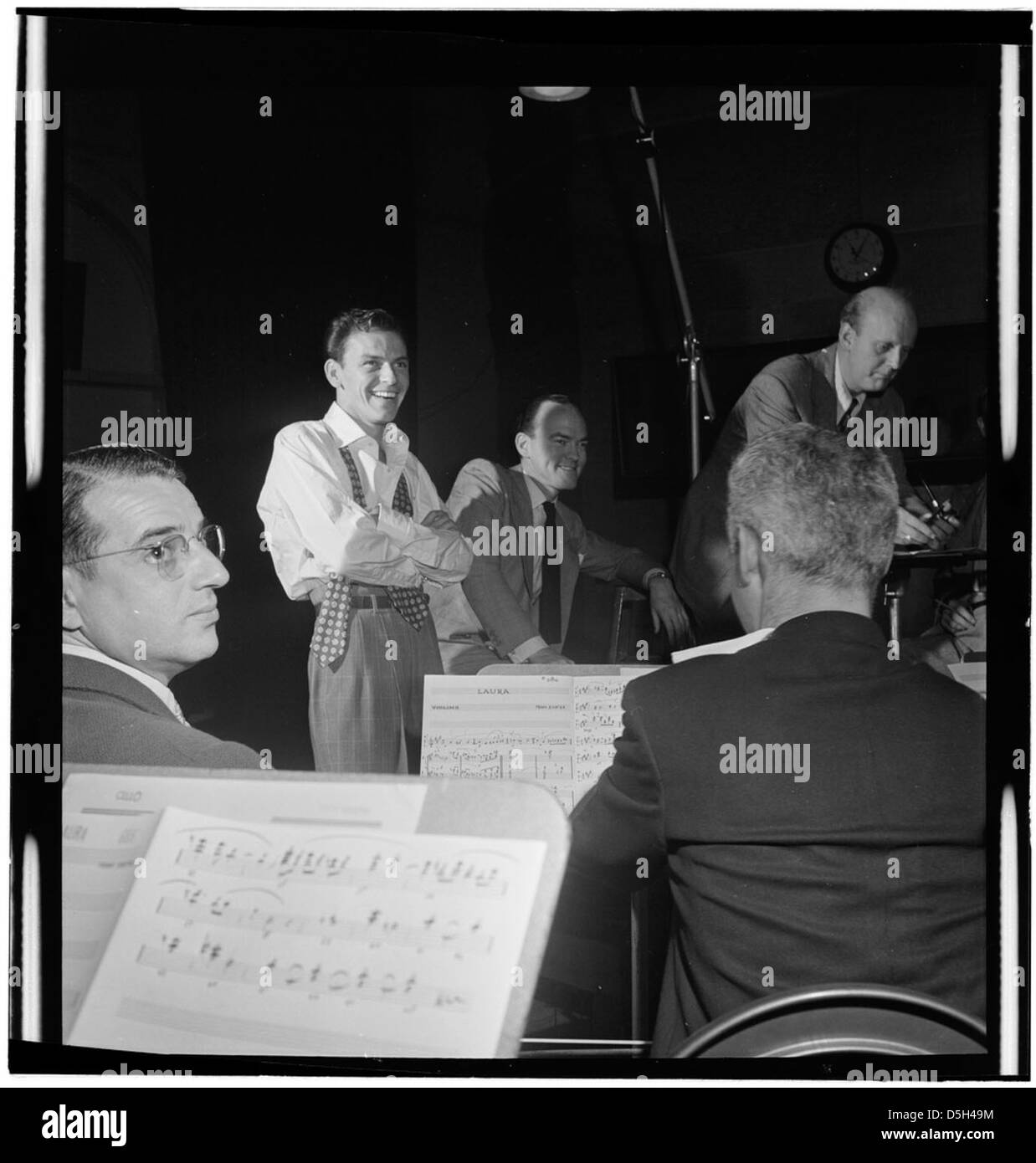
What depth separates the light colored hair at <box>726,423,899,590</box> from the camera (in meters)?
1.99

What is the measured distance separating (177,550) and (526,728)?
2.22 ft

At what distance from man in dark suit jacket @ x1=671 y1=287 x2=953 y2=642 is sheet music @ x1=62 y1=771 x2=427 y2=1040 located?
23.0 inches

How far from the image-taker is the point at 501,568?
219cm

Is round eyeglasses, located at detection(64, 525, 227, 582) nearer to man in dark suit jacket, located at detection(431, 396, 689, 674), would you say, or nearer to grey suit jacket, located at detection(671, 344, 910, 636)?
man in dark suit jacket, located at detection(431, 396, 689, 674)

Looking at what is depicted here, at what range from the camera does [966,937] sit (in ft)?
6.75

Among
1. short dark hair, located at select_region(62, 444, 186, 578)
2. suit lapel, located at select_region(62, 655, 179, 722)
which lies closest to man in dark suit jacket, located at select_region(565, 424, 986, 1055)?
suit lapel, located at select_region(62, 655, 179, 722)


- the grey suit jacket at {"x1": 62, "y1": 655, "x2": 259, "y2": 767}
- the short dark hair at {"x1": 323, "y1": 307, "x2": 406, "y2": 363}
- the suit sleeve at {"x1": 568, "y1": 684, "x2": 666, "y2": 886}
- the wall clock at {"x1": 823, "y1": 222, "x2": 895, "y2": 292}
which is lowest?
the suit sleeve at {"x1": 568, "y1": 684, "x2": 666, "y2": 886}

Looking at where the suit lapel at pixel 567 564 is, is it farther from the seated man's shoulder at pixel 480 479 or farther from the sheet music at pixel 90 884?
the sheet music at pixel 90 884

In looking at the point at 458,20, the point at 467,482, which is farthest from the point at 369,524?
the point at 458,20

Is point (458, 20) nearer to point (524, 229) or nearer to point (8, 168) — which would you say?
point (524, 229)

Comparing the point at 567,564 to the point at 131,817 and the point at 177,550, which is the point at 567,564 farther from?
the point at 131,817

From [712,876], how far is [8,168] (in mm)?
1705

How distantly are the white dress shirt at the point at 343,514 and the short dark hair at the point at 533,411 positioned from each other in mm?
186

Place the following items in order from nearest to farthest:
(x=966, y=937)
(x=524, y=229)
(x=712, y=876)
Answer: (x=712, y=876) → (x=966, y=937) → (x=524, y=229)
